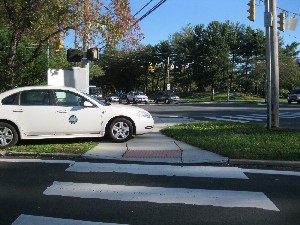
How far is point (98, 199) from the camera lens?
18.3 feet

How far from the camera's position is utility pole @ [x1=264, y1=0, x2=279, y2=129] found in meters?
12.9

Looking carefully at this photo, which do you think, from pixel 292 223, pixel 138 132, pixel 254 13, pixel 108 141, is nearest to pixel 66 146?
pixel 108 141

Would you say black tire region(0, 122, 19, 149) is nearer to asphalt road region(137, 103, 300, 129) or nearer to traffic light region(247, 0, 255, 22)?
traffic light region(247, 0, 255, 22)

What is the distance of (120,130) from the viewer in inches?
416

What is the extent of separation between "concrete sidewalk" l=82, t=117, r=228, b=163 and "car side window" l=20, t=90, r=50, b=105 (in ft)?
5.80

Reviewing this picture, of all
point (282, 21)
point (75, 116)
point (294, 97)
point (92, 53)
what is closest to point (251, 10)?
point (282, 21)

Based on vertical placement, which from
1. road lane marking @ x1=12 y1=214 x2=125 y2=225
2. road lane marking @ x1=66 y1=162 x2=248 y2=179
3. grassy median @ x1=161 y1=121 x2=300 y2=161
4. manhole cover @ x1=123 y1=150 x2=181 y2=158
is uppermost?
grassy median @ x1=161 y1=121 x2=300 y2=161

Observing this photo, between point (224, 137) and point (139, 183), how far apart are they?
16.9ft

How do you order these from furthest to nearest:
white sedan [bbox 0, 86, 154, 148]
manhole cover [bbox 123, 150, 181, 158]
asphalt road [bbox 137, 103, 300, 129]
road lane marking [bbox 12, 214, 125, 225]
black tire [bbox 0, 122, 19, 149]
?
asphalt road [bbox 137, 103, 300, 129], white sedan [bbox 0, 86, 154, 148], black tire [bbox 0, 122, 19, 149], manhole cover [bbox 123, 150, 181, 158], road lane marking [bbox 12, 214, 125, 225]

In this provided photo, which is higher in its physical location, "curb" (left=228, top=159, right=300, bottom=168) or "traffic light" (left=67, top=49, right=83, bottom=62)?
"traffic light" (left=67, top=49, right=83, bottom=62)

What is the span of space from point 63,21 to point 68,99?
4246 millimetres

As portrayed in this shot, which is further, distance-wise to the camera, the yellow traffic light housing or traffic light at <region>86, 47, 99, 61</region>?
the yellow traffic light housing

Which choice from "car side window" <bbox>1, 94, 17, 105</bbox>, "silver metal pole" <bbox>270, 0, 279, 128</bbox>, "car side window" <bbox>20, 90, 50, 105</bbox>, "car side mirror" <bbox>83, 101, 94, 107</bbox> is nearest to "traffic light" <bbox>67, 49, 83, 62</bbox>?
"car side window" <bbox>20, 90, 50, 105</bbox>

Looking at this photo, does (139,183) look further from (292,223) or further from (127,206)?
(292,223)
